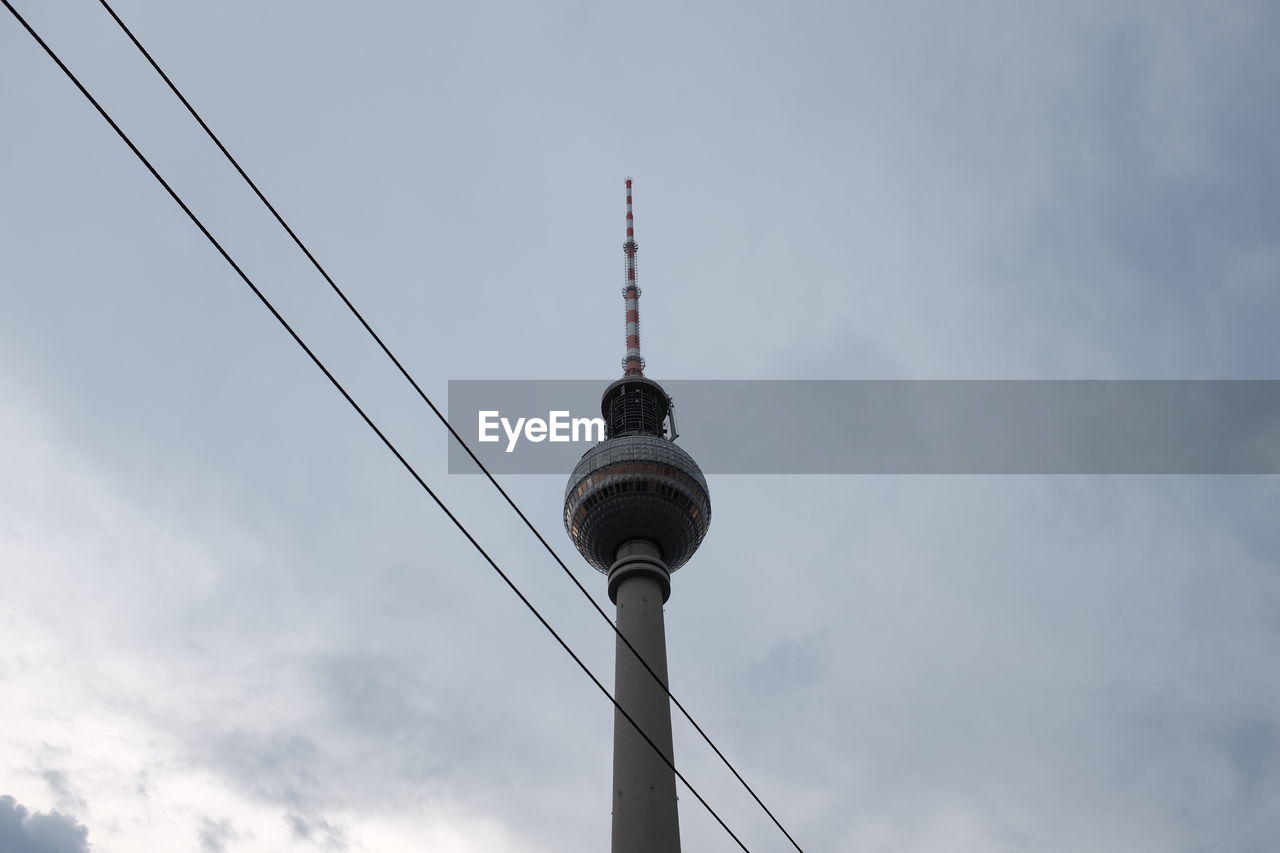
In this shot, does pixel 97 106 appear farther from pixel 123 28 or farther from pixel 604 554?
pixel 604 554

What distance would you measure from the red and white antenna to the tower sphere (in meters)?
11.6

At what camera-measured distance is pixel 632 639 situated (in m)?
77.8

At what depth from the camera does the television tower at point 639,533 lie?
7112cm

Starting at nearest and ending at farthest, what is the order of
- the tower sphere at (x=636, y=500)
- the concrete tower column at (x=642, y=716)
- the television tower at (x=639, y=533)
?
the concrete tower column at (x=642, y=716), the television tower at (x=639, y=533), the tower sphere at (x=636, y=500)

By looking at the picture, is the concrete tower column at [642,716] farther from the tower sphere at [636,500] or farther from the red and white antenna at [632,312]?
the red and white antenna at [632,312]

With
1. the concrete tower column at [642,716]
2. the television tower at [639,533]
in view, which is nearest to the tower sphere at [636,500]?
the television tower at [639,533]

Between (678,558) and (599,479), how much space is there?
997 cm

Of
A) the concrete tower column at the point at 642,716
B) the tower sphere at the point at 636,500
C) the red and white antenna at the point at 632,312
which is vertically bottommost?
the concrete tower column at the point at 642,716

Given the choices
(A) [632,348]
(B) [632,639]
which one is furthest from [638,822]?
(A) [632,348]

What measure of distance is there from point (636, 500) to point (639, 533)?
294cm

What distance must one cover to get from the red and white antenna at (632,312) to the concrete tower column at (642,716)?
22.3m

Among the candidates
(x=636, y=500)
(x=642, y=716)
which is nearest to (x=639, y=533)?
(x=636, y=500)

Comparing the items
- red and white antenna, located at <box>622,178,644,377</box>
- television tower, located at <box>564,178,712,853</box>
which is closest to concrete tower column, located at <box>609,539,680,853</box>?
television tower, located at <box>564,178,712,853</box>

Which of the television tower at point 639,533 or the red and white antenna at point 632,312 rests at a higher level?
the red and white antenna at point 632,312
